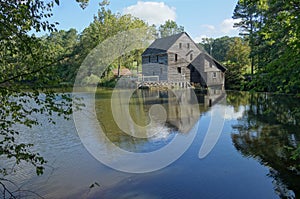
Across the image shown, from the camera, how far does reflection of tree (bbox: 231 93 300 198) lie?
20.6 ft

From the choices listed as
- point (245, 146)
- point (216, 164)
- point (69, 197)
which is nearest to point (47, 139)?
point (69, 197)

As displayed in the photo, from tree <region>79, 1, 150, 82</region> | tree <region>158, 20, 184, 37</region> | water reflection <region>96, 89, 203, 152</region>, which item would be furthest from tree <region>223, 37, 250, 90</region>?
tree <region>158, 20, 184, 37</region>

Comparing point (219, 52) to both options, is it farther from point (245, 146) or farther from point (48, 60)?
point (48, 60)

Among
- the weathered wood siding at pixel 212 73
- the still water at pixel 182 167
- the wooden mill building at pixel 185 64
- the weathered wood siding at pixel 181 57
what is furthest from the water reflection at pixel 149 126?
the weathered wood siding at pixel 181 57

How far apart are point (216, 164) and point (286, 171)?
1.80 m

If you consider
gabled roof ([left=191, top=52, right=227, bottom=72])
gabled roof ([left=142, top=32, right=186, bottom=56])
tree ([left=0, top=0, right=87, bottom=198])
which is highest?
gabled roof ([left=142, top=32, right=186, bottom=56])

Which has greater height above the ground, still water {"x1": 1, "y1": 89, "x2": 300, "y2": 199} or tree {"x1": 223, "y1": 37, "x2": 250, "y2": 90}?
tree {"x1": 223, "y1": 37, "x2": 250, "y2": 90}

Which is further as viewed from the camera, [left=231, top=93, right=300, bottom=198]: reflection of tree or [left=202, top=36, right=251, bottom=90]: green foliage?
[left=202, top=36, right=251, bottom=90]: green foliage

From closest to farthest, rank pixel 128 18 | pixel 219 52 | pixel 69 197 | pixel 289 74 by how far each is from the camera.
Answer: pixel 289 74 < pixel 69 197 < pixel 128 18 < pixel 219 52

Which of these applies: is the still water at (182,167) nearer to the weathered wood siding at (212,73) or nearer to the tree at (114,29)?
the weathered wood siding at (212,73)

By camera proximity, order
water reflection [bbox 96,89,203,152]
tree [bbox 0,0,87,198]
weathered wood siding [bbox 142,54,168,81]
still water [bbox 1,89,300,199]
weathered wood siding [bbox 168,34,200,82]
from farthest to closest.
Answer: weathered wood siding [bbox 142,54,168,81], weathered wood siding [bbox 168,34,200,82], water reflection [bbox 96,89,203,152], still water [bbox 1,89,300,199], tree [bbox 0,0,87,198]

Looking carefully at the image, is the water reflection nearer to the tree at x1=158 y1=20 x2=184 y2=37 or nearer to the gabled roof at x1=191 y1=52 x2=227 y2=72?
the gabled roof at x1=191 y1=52 x2=227 y2=72

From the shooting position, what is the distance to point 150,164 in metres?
7.61

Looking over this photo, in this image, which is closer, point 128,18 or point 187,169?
point 187,169
